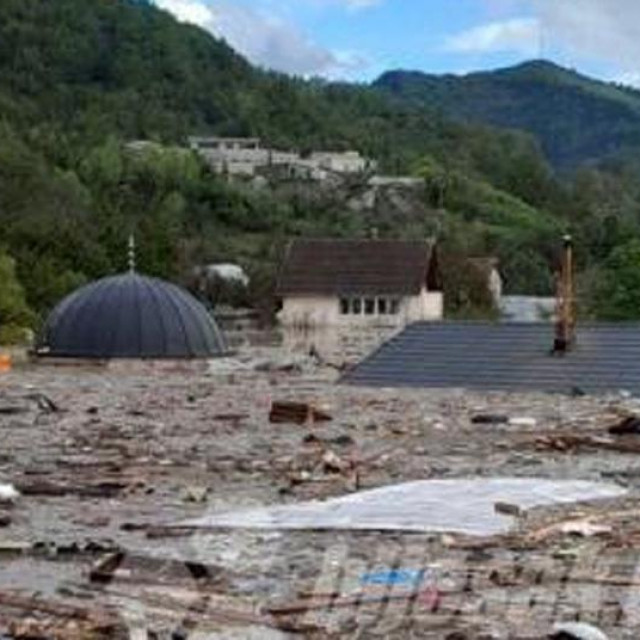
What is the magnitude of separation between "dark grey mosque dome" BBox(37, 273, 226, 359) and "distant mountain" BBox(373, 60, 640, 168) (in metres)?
141

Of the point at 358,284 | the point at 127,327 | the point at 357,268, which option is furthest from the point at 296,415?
the point at 357,268

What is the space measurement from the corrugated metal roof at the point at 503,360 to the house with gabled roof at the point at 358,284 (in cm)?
2864

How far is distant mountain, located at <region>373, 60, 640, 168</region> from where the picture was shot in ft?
583

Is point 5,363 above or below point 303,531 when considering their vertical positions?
below

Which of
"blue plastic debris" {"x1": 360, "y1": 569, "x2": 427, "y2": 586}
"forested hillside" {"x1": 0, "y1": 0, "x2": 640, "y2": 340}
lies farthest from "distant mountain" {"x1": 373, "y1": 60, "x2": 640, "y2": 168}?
"blue plastic debris" {"x1": 360, "y1": 569, "x2": 427, "y2": 586}

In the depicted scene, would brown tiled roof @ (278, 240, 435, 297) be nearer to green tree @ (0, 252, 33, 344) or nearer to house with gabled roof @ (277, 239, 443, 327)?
house with gabled roof @ (277, 239, 443, 327)

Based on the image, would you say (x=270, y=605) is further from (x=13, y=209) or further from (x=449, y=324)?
(x=13, y=209)

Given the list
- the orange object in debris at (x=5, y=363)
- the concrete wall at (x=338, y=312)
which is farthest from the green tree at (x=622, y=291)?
the orange object in debris at (x=5, y=363)

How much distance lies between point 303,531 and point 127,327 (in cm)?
2271

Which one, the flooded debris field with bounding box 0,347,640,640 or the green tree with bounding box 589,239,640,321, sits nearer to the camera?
the flooded debris field with bounding box 0,347,640,640

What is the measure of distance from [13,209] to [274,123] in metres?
52.9

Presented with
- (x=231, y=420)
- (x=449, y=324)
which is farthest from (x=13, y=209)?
(x=231, y=420)

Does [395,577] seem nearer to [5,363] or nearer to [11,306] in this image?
[5,363]

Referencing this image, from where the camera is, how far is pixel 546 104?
18762cm
